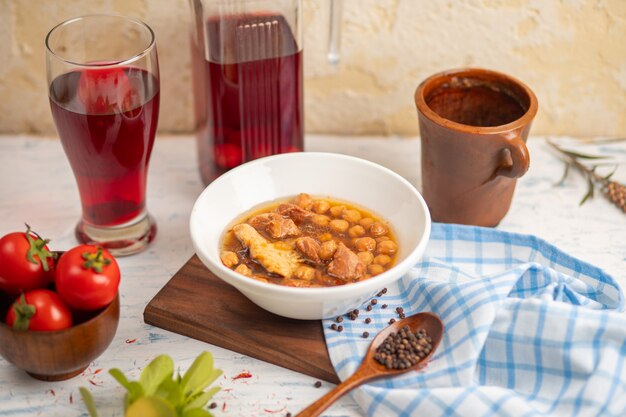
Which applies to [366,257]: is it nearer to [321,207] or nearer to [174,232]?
[321,207]

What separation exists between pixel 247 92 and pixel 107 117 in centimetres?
35

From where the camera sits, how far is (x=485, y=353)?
1537 mm

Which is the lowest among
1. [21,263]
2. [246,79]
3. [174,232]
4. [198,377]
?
[174,232]

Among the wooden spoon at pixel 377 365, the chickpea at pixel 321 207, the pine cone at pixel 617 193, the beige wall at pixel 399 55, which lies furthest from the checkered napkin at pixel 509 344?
the beige wall at pixel 399 55

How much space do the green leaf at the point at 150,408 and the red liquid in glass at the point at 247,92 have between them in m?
0.80

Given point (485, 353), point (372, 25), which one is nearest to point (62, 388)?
point (485, 353)

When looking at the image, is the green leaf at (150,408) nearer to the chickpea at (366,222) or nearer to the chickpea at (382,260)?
the chickpea at (382,260)

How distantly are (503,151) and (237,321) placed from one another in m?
0.67

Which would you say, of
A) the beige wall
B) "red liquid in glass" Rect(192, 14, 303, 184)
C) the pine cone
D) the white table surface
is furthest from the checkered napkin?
the beige wall

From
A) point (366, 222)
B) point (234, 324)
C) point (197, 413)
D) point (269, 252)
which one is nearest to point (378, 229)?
point (366, 222)

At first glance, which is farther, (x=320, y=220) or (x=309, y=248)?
(x=320, y=220)

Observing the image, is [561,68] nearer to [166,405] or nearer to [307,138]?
[307,138]

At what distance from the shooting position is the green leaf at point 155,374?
1.35 metres

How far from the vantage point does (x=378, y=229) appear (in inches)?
67.6
